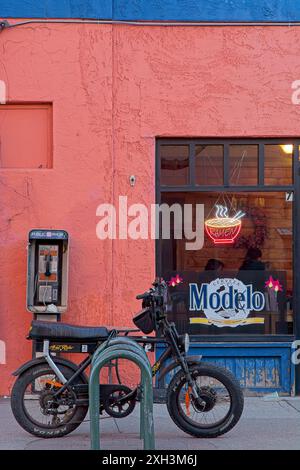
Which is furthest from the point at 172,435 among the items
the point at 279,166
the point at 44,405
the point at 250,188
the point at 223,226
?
the point at 279,166

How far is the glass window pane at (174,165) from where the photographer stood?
859 centimetres

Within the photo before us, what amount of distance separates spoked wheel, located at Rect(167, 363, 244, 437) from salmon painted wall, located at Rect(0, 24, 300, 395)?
217 cm

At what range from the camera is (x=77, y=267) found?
8422 mm

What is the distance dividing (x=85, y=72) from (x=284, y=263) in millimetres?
3304

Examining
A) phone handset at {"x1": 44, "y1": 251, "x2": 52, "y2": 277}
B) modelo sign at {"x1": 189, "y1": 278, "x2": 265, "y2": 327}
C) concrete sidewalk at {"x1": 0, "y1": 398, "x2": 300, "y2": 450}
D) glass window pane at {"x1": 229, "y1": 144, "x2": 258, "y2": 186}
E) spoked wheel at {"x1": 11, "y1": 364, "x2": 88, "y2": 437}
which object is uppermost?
glass window pane at {"x1": 229, "y1": 144, "x2": 258, "y2": 186}

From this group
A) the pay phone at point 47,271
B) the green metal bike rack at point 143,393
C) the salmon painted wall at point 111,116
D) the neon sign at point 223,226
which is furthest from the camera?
the neon sign at point 223,226

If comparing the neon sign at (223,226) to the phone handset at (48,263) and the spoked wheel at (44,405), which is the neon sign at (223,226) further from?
the spoked wheel at (44,405)

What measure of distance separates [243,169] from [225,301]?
5.27 feet

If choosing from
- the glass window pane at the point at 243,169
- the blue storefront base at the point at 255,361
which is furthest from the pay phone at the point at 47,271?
the glass window pane at the point at 243,169

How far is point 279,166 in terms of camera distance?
861 centimetres

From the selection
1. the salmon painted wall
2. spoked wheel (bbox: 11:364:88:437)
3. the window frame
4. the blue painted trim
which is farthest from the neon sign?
spoked wheel (bbox: 11:364:88:437)

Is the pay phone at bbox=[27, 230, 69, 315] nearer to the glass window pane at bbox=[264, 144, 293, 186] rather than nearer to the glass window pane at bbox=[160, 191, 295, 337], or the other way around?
the glass window pane at bbox=[160, 191, 295, 337]

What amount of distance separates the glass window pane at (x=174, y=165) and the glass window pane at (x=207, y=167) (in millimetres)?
133

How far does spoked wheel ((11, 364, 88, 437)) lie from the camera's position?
20.6 feet
